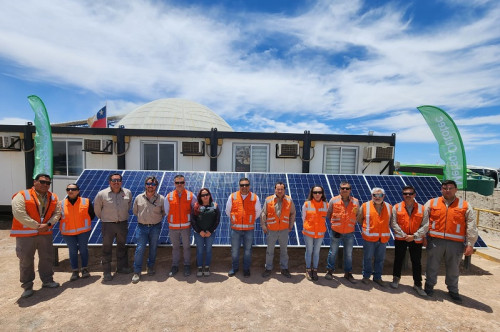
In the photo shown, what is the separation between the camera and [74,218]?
206 inches

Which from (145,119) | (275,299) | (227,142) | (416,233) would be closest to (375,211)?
(416,233)

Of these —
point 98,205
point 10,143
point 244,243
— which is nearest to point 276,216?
point 244,243

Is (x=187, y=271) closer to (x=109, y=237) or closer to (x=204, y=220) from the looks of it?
(x=204, y=220)

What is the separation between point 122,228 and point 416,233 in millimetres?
6383

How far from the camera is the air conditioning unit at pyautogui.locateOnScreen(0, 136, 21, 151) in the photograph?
34.3 ft

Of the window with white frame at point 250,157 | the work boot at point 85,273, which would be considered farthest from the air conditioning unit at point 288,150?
the work boot at point 85,273

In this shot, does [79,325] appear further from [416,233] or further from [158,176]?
[416,233]

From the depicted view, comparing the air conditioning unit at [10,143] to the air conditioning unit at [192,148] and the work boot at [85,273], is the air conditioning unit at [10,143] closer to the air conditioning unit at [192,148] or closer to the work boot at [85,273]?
the air conditioning unit at [192,148]

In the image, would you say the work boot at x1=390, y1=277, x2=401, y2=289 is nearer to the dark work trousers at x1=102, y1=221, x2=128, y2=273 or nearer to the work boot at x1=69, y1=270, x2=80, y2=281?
the dark work trousers at x1=102, y1=221, x2=128, y2=273

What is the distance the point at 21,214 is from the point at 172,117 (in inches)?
729

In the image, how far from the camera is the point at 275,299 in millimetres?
4719

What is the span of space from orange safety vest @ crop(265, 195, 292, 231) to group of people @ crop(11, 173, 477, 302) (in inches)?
0.9

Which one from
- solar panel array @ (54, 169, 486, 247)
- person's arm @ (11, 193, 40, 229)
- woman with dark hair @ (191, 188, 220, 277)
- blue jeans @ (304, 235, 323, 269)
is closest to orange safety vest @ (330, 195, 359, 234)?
blue jeans @ (304, 235, 323, 269)

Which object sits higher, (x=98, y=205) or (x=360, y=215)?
(x=98, y=205)
